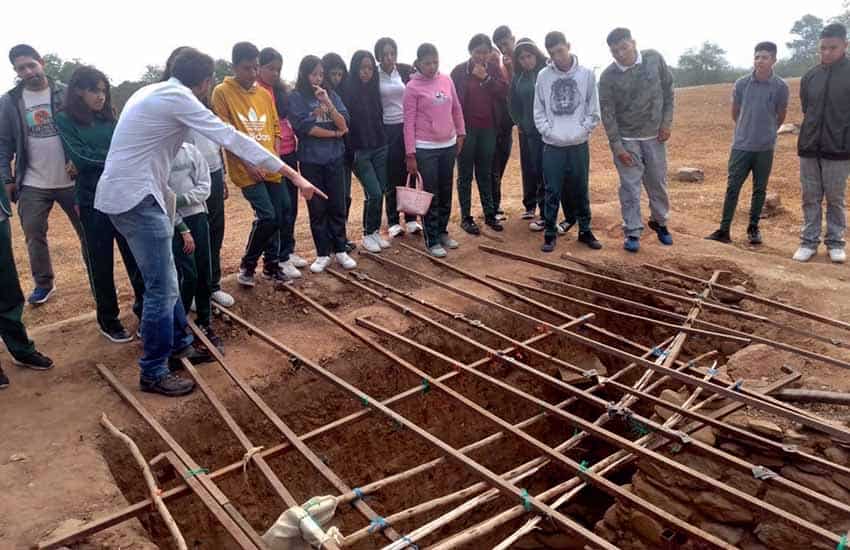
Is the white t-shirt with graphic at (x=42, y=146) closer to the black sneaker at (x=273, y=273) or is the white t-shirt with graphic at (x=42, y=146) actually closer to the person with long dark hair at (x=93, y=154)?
the person with long dark hair at (x=93, y=154)

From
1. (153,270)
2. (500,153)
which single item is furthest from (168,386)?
(500,153)

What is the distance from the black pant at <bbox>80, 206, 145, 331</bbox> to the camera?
13.4 feet

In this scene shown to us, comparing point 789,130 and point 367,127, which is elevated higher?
point 367,127

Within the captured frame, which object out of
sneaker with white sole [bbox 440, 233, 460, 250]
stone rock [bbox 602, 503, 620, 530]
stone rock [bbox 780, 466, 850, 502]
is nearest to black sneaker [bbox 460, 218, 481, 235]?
sneaker with white sole [bbox 440, 233, 460, 250]

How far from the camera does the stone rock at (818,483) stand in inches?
122

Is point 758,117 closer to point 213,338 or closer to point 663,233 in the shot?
point 663,233

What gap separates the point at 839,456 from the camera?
3.25 meters

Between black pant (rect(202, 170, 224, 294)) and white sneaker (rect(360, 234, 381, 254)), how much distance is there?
154 cm

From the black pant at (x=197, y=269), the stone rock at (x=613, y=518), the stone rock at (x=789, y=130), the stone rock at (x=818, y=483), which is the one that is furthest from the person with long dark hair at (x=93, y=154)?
the stone rock at (x=789, y=130)

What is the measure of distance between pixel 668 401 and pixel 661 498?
555 mm

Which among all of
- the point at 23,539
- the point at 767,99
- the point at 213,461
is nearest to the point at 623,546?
the point at 213,461

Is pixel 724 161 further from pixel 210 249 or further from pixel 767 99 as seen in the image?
pixel 210 249

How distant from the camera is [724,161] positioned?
11688 millimetres

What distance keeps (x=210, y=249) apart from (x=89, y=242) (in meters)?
0.78
